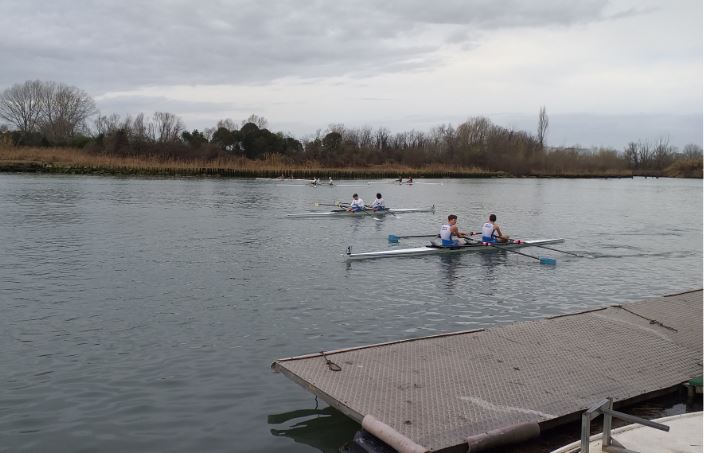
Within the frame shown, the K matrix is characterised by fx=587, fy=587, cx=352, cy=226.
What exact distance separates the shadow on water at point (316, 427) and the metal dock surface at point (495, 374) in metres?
0.45

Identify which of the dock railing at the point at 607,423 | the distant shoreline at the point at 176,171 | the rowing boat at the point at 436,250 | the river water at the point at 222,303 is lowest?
the river water at the point at 222,303

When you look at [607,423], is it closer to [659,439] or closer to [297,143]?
[659,439]

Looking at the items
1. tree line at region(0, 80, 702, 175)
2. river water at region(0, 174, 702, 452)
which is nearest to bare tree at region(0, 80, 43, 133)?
tree line at region(0, 80, 702, 175)

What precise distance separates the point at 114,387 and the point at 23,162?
52549mm

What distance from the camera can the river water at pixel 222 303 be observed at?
232 inches

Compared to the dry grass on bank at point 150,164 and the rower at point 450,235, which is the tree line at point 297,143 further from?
the rower at point 450,235

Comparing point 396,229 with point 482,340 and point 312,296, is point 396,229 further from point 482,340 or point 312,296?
point 482,340

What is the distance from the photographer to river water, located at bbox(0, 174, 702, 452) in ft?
19.4

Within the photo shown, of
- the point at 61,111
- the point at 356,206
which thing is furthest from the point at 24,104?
the point at 356,206

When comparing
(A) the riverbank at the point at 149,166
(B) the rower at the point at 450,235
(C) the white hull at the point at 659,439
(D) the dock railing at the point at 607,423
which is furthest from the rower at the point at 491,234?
(A) the riverbank at the point at 149,166

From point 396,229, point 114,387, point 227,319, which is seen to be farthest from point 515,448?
point 396,229

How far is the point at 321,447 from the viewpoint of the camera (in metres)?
5.48

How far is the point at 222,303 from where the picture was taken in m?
10.2

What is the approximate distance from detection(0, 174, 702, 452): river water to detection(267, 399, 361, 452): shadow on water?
0.02 meters
